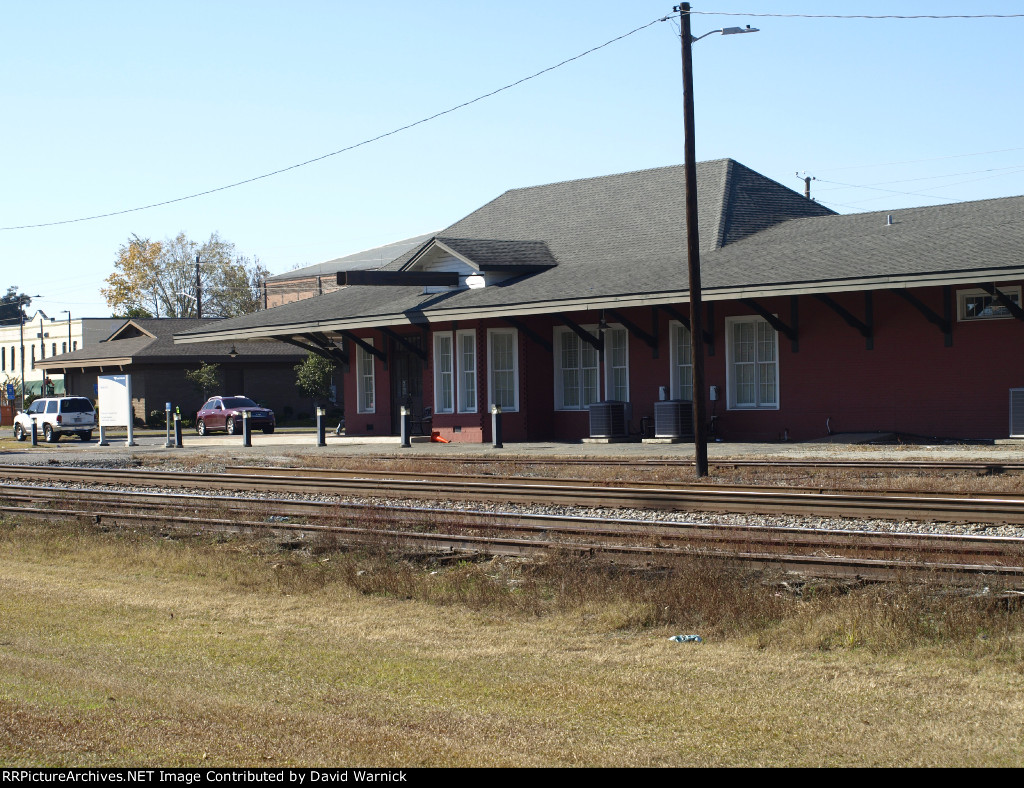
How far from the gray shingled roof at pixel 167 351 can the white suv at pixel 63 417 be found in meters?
8.80

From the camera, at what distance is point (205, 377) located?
50.7 metres

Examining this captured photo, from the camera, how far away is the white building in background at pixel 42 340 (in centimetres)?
8238

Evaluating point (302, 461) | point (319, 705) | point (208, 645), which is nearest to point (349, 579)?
point (208, 645)

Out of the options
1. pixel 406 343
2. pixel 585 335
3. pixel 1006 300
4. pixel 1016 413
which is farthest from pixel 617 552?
pixel 406 343

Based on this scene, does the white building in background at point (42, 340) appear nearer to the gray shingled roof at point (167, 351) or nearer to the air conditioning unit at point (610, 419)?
the gray shingled roof at point (167, 351)

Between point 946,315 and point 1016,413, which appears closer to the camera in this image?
point 1016,413

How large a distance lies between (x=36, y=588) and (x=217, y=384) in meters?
41.8

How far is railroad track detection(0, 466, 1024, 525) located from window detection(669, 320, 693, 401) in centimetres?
879

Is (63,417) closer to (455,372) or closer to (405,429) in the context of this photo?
(455,372)

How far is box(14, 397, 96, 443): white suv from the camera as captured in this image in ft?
137

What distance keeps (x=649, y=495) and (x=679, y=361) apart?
12.2m

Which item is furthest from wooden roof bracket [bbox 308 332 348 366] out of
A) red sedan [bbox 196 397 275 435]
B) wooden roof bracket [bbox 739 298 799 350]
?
wooden roof bracket [bbox 739 298 799 350]

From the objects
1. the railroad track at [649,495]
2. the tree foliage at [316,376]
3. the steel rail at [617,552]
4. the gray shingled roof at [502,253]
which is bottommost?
the steel rail at [617,552]

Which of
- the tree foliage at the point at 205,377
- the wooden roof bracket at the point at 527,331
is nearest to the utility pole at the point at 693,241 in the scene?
the wooden roof bracket at the point at 527,331
